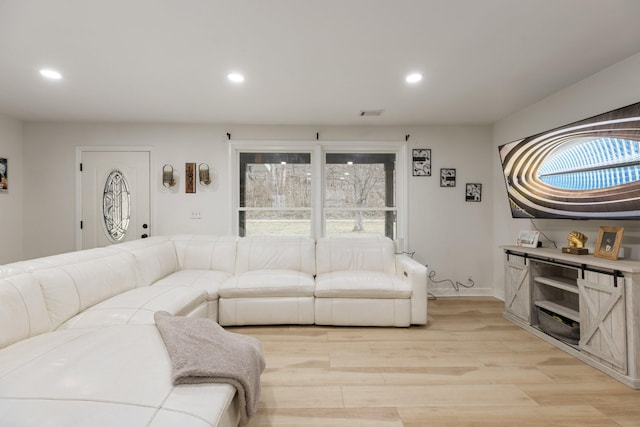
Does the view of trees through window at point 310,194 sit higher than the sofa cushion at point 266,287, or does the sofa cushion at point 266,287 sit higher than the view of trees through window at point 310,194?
the view of trees through window at point 310,194

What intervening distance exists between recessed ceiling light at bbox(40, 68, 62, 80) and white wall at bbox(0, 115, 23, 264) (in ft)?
5.78

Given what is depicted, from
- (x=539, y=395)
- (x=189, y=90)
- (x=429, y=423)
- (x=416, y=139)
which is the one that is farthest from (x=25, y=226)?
(x=539, y=395)

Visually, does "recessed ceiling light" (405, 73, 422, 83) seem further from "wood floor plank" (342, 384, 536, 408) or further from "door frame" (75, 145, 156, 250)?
"door frame" (75, 145, 156, 250)

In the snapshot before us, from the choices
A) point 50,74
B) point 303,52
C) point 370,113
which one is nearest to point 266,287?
point 303,52

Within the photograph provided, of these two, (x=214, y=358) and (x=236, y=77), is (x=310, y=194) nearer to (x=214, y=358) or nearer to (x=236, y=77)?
(x=236, y=77)

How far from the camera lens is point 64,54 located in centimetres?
212

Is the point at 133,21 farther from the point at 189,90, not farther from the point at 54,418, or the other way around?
the point at 54,418

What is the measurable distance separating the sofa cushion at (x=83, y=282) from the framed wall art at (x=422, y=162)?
349cm

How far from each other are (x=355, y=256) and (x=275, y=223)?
125cm

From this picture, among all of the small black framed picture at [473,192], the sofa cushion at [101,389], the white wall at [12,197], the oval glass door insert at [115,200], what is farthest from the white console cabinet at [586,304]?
the white wall at [12,197]

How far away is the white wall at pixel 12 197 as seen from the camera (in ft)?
11.3

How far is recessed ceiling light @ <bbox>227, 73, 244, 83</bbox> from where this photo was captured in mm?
2428

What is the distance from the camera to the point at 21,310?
160cm

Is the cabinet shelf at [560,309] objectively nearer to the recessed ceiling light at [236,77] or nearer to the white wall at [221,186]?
the white wall at [221,186]
